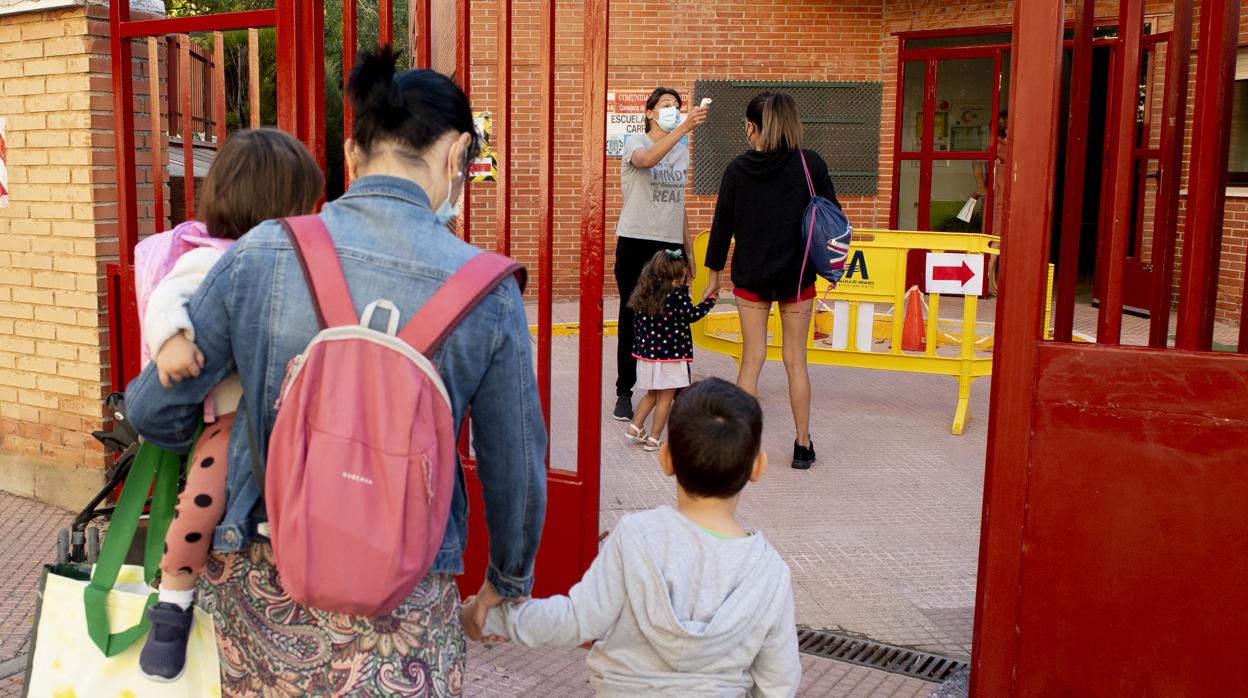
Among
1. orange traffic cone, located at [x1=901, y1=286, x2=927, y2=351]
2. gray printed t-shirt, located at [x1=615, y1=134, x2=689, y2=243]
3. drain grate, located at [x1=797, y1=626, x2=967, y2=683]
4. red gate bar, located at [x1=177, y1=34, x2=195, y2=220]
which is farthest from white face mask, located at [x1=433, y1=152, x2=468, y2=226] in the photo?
orange traffic cone, located at [x1=901, y1=286, x2=927, y2=351]

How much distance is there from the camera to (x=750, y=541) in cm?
230

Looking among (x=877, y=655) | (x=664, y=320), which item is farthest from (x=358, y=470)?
(x=664, y=320)

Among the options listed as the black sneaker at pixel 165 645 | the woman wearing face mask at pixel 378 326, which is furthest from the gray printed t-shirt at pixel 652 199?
the black sneaker at pixel 165 645

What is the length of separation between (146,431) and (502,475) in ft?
2.10

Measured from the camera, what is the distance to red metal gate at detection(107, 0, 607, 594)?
3709 millimetres

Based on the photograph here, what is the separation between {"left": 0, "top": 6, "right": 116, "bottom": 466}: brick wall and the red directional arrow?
429 centimetres

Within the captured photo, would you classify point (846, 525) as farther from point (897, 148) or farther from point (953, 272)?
point (897, 148)

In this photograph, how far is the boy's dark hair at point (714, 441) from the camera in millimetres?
2271

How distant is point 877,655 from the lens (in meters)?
4.00

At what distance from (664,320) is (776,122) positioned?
1.16m

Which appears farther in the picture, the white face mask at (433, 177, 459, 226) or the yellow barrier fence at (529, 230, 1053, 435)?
the yellow barrier fence at (529, 230, 1053, 435)

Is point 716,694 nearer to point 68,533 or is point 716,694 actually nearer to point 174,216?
point 68,533

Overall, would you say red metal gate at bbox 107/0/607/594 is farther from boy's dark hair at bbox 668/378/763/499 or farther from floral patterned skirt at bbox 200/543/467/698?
floral patterned skirt at bbox 200/543/467/698

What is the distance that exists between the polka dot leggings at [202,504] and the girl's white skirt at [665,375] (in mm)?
4141
